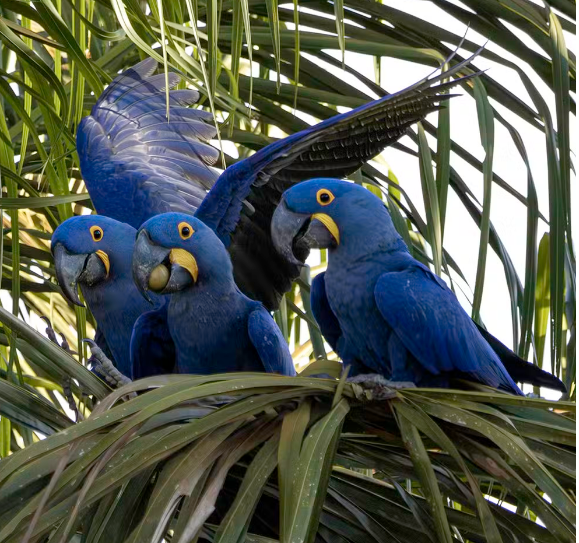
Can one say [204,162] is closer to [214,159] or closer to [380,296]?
[214,159]

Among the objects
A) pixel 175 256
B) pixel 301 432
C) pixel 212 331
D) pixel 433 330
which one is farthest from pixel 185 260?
pixel 301 432

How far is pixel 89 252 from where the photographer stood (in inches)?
83.8

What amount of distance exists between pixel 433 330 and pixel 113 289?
2.69 feet

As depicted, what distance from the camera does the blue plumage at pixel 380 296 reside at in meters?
1.74

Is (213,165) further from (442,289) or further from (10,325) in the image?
(10,325)

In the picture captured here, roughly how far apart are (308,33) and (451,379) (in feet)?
3.08

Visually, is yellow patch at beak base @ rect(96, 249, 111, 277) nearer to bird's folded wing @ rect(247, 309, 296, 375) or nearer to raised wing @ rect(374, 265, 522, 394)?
bird's folded wing @ rect(247, 309, 296, 375)

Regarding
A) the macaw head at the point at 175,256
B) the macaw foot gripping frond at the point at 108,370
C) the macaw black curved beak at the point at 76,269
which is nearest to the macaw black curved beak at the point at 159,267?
the macaw head at the point at 175,256

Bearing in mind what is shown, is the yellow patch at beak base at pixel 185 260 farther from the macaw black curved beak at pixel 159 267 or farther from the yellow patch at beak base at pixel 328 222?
the yellow patch at beak base at pixel 328 222

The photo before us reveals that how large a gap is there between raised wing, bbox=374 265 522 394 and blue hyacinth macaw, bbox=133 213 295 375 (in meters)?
0.30

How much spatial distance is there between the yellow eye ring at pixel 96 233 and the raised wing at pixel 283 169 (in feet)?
0.73

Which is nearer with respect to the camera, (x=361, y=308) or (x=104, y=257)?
(x=361, y=308)

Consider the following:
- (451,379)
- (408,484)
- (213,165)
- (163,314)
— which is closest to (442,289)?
(451,379)

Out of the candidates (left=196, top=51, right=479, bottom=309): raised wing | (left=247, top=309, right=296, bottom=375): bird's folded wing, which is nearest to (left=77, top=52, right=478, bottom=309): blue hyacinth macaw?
(left=196, top=51, right=479, bottom=309): raised wing
